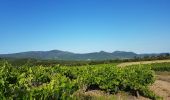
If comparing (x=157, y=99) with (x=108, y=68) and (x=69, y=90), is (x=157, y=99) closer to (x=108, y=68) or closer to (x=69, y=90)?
(x=108, y=68)

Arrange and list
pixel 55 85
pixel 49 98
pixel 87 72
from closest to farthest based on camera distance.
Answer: pixel 49 98 < pixel 55 85 < pixel 87 72

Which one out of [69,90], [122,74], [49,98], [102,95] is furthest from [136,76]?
[49,98]

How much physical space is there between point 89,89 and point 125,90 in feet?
8.08

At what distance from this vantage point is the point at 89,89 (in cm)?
2373

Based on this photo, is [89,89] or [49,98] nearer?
[49,98]

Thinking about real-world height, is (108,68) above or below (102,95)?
above

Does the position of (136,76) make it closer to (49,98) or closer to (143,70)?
(143,70)

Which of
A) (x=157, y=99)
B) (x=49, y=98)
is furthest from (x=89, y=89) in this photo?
(x=49, y=98)

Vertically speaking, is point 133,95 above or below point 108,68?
below

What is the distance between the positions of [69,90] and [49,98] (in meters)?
2.07

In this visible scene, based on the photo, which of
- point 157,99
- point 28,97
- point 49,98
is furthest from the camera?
point 157,99

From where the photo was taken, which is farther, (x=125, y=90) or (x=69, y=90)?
(x=125, y=90)

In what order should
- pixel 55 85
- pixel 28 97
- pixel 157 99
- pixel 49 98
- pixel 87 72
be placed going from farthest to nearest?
1. pixel 87 72
2. pixel 157 99
3. pixel 55 85
4. pixel 49 98
5. pixel 28 97

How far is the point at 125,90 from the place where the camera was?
23297 millimetres
